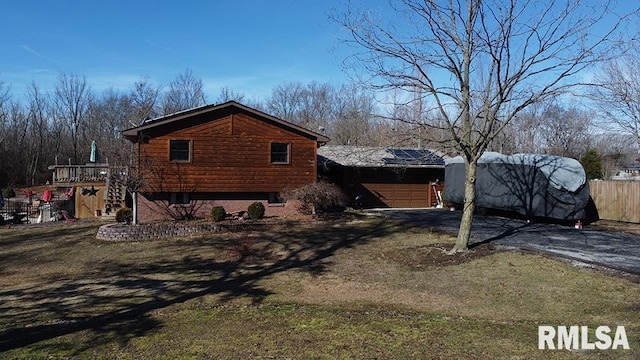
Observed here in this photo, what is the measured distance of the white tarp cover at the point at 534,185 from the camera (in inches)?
677

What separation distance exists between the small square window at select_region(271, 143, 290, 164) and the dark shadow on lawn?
5923mm

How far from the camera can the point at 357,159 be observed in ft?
85.3

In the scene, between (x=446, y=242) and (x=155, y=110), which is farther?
(x=155, y=110)

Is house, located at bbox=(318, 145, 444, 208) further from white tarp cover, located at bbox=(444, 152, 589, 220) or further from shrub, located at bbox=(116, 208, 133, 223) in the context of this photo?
shrub, located at bbox=(116, 208, 133, 223)

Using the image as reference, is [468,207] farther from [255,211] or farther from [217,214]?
[217,214]

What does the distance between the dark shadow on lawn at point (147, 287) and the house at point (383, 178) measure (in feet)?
31.2

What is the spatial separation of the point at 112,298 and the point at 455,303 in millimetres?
6395

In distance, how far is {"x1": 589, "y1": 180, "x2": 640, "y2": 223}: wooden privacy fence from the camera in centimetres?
1809

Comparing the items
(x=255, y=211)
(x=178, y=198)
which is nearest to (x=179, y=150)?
(x=178, y=198)

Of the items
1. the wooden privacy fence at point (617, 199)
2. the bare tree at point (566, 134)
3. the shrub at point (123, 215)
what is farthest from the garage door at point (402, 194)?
the bare tree at point (566, 134)

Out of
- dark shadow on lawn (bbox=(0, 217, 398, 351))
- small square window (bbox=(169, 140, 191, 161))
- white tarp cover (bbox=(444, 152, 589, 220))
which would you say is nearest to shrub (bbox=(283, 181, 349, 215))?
dark shadow on lawn (bbox=(0, 217, 398, 351))

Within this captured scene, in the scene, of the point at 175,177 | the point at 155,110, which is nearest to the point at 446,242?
the point at 175,177

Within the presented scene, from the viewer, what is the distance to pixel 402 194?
90.7 feet

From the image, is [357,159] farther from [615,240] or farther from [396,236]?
[615,240]
